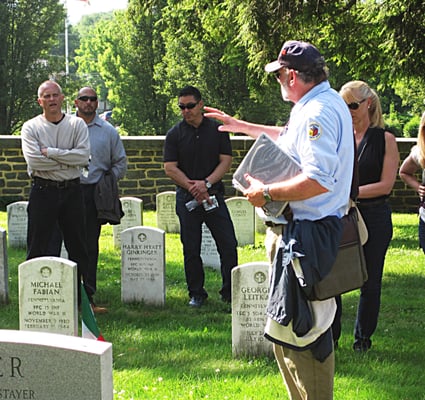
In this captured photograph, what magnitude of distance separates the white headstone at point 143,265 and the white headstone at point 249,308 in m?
2.00

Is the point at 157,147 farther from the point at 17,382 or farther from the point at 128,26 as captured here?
the point at 128,26

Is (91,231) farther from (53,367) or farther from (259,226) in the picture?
(259,226)

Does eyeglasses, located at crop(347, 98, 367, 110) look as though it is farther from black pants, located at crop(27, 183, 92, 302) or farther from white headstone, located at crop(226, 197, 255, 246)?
white headstone, located at crop(226, 197, 255, 246)

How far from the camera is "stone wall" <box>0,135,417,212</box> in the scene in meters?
16.3

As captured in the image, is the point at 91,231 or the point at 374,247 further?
the point at 91,231

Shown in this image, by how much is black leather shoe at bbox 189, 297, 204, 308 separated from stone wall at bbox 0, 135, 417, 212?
8.16 m

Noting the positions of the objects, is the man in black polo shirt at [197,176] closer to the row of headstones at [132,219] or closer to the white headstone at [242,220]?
the row of headstones at [132,219]

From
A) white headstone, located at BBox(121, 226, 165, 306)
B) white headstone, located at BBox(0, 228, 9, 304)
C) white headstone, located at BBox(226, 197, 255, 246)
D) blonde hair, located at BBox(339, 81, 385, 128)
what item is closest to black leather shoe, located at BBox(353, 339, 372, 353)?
blonde hair, located at BBox(339, 81, 385, 128)

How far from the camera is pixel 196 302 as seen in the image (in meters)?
8.18

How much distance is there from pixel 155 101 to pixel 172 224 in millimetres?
25165

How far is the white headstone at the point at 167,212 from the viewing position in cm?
1327

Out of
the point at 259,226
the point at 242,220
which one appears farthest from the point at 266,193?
the point at 259,226

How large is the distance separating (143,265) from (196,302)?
0.64 meters

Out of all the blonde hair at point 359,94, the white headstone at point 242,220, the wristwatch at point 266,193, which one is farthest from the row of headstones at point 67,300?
the white headstone at point 242,220
